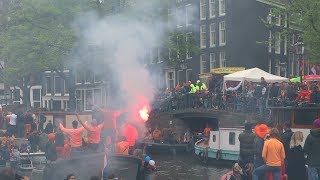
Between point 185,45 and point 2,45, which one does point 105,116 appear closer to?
point 185,45

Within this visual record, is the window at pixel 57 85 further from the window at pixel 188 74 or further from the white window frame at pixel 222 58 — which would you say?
the white window frame at pixel 222 58

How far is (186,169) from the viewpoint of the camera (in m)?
26.4

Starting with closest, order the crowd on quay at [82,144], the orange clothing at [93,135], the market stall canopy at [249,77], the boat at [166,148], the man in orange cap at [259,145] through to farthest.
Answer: the crowd on quay at [82,144] → the man in orange cap at [259,145] → the orange clothing at [93,135] → the market stall canopy at [249,77] → the boat at [166,148]

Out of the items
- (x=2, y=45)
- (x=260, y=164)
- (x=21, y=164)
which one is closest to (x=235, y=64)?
(x=2, y=45)

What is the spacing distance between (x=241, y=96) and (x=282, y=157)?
18418mm

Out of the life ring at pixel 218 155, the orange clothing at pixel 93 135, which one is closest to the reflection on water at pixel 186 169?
the life ring at pixel 218 155

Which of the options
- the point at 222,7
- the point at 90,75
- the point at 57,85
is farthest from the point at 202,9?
the point at 57,85

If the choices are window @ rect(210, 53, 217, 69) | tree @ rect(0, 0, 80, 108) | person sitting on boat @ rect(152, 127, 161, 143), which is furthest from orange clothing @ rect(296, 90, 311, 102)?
window @ rect(210, 53, 217, 69)

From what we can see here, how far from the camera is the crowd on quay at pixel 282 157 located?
12492 mm

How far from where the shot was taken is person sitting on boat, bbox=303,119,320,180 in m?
12.5

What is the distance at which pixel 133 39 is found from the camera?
2384 cm

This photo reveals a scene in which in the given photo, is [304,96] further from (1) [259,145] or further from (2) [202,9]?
(2) [202,9]

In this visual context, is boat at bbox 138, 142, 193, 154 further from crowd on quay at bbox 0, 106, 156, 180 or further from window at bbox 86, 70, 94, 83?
crowd on quay at bbox 0, 106, 156, 180

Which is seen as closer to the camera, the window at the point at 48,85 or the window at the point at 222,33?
the window at the point at 222,33
